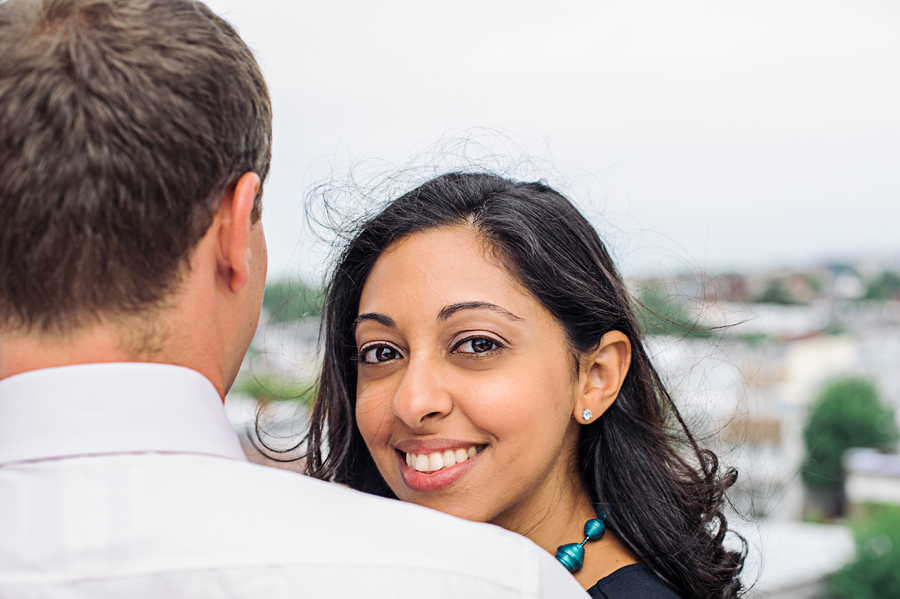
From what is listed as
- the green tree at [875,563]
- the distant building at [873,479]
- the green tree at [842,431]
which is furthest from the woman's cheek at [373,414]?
the green tree at [842,431]

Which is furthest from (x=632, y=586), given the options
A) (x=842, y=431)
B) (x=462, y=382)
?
(x=842, y=431)

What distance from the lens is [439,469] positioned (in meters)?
1.77

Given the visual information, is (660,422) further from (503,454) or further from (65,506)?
(65,506)

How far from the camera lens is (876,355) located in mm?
61781

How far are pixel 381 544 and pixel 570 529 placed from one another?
106cm

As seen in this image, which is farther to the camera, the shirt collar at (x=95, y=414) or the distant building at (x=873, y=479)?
the distant building at (x=873, y=479)

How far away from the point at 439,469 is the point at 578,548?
0.45 m

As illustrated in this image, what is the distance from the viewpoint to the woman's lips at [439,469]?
1.76 metres

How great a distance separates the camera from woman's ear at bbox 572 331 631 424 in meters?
1.98

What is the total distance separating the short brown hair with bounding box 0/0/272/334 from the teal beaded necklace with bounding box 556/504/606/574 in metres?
1.23

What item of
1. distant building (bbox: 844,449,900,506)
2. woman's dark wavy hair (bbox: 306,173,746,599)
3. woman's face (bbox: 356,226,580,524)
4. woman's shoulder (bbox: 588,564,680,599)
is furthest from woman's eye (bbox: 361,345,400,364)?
distant building (bbox: 844,449,900,506)

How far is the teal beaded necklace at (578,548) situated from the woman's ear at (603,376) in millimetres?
271

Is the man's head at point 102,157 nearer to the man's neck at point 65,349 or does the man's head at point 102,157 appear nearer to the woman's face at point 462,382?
the man's neck at point 65,349

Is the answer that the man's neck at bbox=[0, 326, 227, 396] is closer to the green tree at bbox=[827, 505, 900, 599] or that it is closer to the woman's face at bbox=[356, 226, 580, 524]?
the woman's face at bbox=[356, 226, 580, 524]
